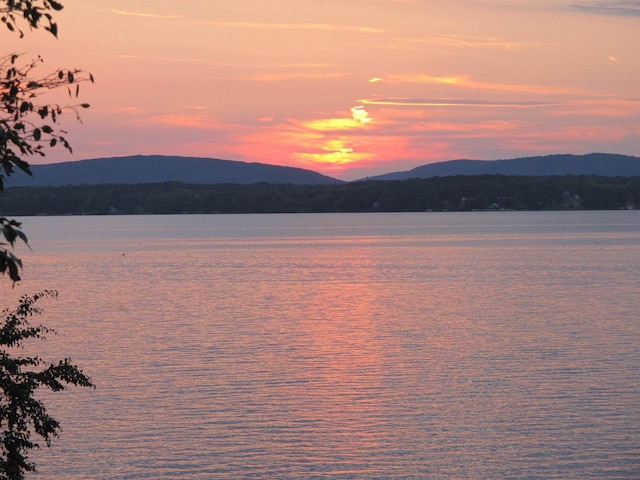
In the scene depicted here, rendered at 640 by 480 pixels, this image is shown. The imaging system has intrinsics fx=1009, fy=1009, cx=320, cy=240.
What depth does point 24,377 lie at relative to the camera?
1562 cm

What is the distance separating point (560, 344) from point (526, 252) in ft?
310

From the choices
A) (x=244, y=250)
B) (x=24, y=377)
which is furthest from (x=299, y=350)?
(x=244, y=250)

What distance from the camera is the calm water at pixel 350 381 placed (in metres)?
26.5

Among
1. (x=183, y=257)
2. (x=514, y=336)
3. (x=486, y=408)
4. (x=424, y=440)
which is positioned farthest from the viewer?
(x=183, y=257)

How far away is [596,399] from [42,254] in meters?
129

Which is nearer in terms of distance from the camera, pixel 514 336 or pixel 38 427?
pixel 38 427

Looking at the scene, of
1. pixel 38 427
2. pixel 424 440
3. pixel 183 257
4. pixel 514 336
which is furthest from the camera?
pixel 183 257

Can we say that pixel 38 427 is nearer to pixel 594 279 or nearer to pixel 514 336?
pixel 514 336

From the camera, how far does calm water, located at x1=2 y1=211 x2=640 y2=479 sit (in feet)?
86.8

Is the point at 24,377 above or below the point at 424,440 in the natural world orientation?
above

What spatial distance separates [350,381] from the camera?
37156 mm

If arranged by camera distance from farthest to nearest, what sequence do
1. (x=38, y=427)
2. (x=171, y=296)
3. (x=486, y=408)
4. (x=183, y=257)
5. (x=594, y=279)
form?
(x=183, y=257) → (x=594, y=279) → (x=171, y=296) → (x=486, y=408) → (x=38, y=427)

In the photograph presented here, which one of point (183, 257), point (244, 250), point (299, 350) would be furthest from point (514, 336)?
point (244, 250)

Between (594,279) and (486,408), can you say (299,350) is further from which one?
(594,279)
